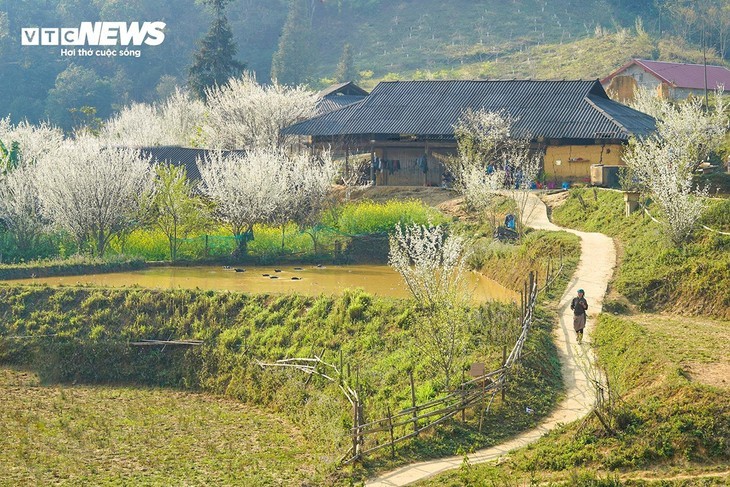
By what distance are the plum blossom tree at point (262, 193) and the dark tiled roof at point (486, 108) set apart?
28.4ft

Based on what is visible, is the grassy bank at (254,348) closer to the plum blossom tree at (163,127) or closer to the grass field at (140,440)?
the grass field at (140,440)

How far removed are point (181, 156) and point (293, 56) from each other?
46.2 meters

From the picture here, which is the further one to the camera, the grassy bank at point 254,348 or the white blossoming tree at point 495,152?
the white blossoming tree at point 495,152

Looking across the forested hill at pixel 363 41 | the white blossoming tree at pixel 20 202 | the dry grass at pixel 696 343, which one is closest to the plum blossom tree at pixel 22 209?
the white blossoming tree at pixel 20 202

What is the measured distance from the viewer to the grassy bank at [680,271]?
24453 mm

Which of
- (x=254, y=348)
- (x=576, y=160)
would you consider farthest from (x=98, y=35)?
(x=254, y=348)

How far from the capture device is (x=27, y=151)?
44531mm

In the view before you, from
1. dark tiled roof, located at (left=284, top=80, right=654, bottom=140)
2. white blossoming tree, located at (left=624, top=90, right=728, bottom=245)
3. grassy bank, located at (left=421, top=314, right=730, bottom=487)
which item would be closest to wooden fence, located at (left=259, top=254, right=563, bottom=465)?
grassy bank, located at (left=421, top=314, right=730, bottom=487)

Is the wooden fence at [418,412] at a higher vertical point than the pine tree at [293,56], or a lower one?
lower

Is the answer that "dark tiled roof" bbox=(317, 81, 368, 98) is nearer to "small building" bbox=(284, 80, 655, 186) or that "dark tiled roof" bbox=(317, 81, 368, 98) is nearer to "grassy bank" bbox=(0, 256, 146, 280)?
"small building" bbox=(284, 80, 655, 186)

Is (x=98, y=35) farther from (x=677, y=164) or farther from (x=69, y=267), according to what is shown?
(x=677, y=164)

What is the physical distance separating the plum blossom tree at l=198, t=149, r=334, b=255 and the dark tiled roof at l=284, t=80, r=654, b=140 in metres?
8.66

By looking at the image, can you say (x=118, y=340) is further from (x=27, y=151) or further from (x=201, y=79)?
(x=201, y=79)

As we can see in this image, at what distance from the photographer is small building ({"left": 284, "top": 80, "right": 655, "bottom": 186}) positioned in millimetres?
42719
